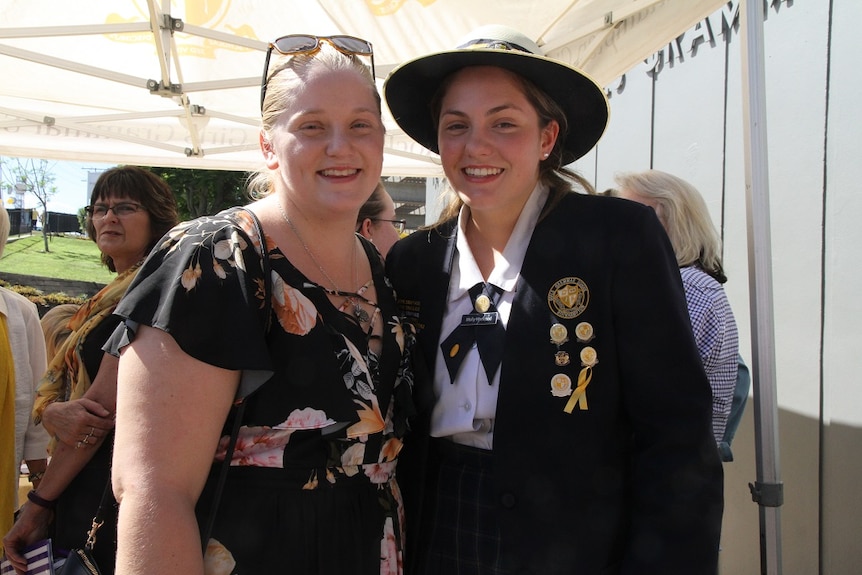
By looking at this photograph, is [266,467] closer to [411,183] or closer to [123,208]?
[123,208]

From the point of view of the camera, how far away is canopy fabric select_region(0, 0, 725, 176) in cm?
302

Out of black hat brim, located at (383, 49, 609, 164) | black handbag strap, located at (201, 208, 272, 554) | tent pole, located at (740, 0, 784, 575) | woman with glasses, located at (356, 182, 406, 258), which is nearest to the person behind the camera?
black handbag strap, located at (201, 208, 272, 554)

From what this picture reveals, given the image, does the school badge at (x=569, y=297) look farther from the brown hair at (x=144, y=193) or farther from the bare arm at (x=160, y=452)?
the brown hair at (x=144, y=193)

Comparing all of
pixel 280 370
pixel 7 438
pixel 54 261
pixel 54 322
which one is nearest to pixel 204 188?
pixel 54 261

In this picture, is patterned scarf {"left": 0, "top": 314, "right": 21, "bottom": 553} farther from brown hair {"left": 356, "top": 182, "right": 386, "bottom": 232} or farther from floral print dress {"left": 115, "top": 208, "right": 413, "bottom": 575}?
floral print dress {"left": 115, "top": 208, "right": 413, "bottom": 575}

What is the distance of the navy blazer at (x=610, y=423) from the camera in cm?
155

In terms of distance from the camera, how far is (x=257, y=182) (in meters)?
1.99

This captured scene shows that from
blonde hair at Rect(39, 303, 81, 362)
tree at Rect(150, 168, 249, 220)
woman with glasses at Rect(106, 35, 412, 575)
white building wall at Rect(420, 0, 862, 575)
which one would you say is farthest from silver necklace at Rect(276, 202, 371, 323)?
tree at Rect(150, 168, 249, 220)

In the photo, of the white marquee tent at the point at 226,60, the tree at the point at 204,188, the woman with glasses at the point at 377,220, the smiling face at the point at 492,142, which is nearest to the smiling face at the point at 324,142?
the smiling face at the point at 492,142

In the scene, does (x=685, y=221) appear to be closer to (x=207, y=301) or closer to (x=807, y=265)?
(x=807, y=265)

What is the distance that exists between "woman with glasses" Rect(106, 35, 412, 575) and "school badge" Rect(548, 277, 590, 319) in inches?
16.0

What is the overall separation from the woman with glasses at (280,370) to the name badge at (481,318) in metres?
0.18

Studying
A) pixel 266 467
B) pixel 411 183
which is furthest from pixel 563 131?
pixel 411 183

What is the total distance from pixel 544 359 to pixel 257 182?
0.99 m
